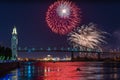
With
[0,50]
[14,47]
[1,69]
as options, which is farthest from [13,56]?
[1,69]

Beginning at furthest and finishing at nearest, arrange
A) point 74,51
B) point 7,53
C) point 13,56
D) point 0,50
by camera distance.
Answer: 1. point 74,51
2. point 13,56
3. point 7,53
4. point 0,50

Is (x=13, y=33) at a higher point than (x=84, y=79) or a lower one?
higher

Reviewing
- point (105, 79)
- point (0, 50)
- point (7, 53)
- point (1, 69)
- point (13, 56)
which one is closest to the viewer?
point (105, 79)

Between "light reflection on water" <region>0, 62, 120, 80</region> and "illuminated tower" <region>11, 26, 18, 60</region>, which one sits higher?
"illuminated tower" <region>11, 26, 18, 60</region>

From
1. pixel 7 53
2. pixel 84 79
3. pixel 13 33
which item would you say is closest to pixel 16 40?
pixel 13 33

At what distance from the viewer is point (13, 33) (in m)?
134

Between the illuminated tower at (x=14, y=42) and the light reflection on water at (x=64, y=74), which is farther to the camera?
the illuminated tower at (x=14, y=42)

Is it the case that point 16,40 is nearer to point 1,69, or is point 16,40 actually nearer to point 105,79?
point 1,69

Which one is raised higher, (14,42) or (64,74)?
(14,42)

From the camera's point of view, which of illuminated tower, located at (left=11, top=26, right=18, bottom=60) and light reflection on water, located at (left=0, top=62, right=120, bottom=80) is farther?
illuminated tower, located at (left=11, top=26, right=18, bottom=60)

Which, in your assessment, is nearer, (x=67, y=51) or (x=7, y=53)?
(x=7, y=53)

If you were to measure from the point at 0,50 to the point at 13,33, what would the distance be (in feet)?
92.9

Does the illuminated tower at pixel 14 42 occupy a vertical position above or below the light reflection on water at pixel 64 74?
above

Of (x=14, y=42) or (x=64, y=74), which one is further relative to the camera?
(x=14, y=42)
